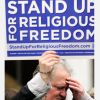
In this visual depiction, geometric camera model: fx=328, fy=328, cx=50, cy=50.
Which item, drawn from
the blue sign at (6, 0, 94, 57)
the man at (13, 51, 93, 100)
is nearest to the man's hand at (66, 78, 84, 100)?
the man at (13, 51, 93, 100)

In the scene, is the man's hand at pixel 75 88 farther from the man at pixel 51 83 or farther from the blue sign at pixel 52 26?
the blue sign at pixel 52 26

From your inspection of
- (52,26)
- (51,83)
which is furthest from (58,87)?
(52,26)

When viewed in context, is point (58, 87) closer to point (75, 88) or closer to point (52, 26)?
point (75, 88)

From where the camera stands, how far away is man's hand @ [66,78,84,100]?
4.46ft

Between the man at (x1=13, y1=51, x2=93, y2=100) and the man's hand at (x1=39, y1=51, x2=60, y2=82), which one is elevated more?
the man's hand at (x1=39, y1=51, x2=60, y2=82)

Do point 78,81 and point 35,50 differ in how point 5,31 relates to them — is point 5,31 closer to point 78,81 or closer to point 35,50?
point 35,50

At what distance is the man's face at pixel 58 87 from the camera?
1.35 meters

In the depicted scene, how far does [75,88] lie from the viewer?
4.48ft

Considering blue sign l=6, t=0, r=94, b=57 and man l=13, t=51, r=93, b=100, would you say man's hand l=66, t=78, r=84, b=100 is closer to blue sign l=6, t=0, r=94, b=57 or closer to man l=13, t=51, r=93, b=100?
man l=13, t=51, r=93, b=100

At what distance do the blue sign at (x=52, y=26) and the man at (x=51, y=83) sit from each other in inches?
1.7

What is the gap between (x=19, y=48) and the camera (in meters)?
1.38

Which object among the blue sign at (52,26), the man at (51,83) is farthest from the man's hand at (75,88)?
the blue sign at (52,26)
